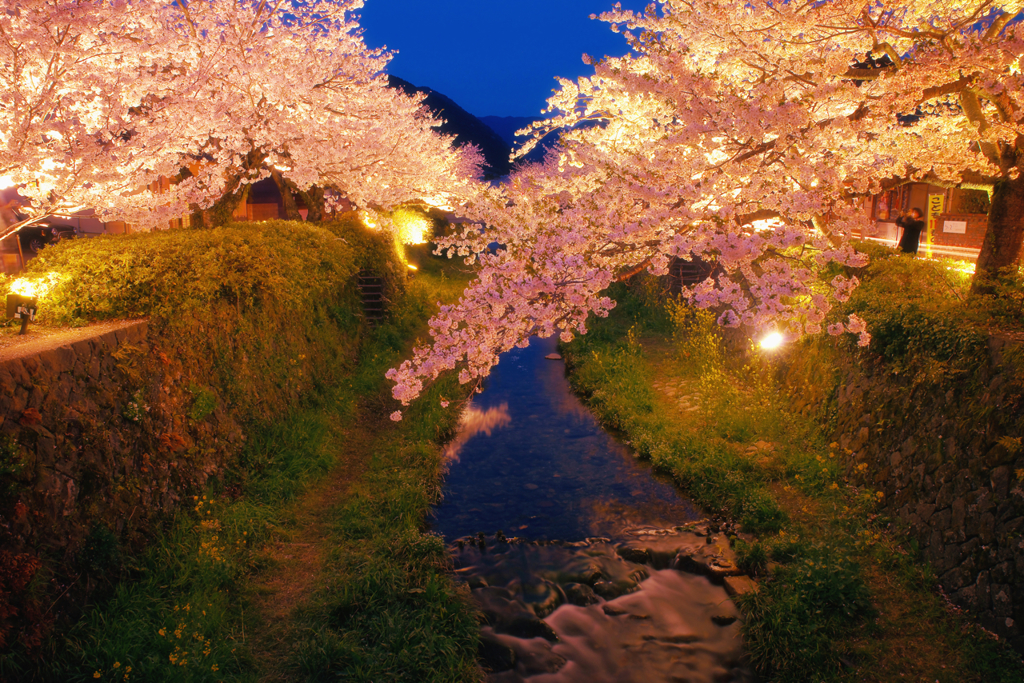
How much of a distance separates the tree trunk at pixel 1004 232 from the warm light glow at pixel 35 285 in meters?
13.1

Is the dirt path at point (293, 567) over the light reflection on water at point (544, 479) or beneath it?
beneath

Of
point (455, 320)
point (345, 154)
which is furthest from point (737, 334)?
point (345, 154)

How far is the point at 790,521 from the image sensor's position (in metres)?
7.39

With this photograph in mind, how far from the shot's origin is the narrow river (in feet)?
19.4

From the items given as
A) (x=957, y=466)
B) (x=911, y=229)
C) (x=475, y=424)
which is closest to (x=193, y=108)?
(x=475, y=424)

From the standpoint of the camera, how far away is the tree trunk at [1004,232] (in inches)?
291

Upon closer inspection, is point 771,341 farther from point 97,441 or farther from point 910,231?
point 97,441

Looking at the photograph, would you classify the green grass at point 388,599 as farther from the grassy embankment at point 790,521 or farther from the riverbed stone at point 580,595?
the grassy embankment at point 790,521

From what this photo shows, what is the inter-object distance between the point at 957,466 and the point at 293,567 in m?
7.80

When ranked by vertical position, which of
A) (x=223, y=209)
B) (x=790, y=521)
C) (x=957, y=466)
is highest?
(x=223, y=209)

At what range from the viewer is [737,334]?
43.0 feet

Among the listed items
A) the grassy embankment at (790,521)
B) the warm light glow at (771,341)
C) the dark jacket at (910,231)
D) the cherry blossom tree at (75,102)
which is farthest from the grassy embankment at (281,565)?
the dark jacket at (910,231)

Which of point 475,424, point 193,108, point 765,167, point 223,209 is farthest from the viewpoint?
point 223,209

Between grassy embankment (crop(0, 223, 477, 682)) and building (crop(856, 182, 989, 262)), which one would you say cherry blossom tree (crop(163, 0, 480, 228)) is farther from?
building (crop(856, 182, 989, 262))
